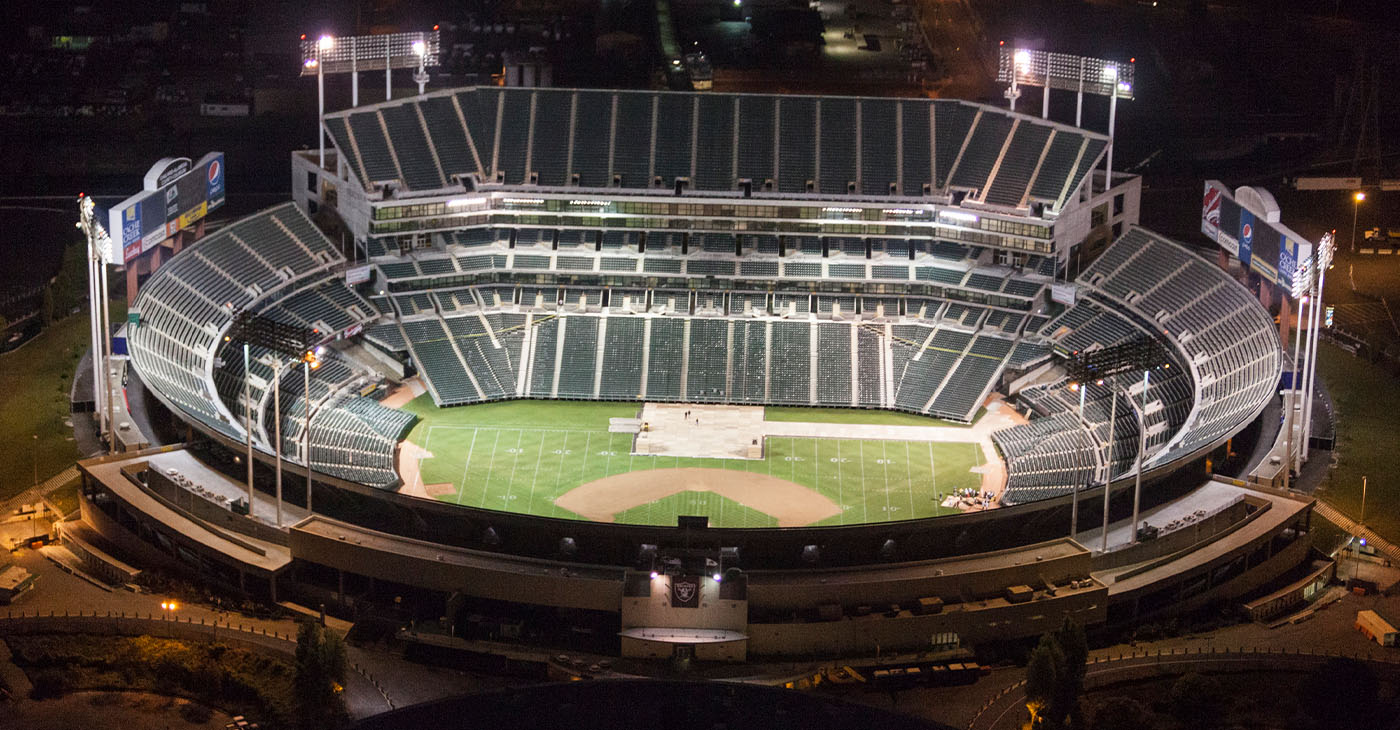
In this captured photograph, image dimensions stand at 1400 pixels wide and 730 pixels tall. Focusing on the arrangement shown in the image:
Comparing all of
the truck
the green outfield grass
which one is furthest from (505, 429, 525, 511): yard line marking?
the truck

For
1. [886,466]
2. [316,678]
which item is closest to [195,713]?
[316,678]

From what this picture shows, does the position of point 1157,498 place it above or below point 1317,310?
below

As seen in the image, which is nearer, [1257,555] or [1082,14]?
[1257,555]

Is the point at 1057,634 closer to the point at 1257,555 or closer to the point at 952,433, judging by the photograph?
the point at 1257,555

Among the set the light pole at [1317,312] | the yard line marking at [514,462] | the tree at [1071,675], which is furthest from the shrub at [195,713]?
the light pole at [1317,312]

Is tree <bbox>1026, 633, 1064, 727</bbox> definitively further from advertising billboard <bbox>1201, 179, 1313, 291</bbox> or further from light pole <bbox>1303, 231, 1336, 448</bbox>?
advertising billboard <bbox>1201, 179, 1313, 291</bbox>

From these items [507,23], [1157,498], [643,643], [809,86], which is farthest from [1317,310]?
[507,23]
